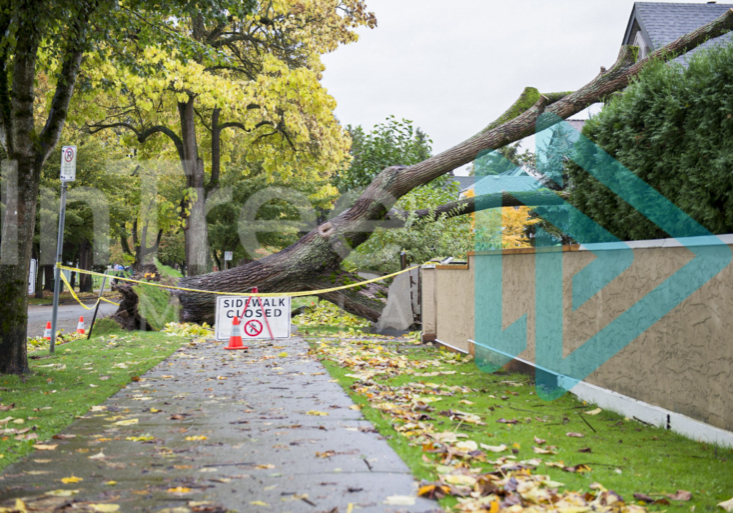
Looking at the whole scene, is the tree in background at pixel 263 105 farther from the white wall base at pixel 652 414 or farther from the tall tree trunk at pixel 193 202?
the white wall base at pixel 652 414

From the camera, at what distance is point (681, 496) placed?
3.29 meters

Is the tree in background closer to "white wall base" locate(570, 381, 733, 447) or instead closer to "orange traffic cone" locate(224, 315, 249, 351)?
"orange traffic cone" locate(224, 315, 249, 351)

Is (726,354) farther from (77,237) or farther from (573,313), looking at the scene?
(77,237)

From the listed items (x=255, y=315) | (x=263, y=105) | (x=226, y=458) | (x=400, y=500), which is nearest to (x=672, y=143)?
(x=400, y=500)

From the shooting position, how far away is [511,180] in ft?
A: 75.5

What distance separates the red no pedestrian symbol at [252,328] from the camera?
10.8 m

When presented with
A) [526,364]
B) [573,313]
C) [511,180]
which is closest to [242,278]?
[526,364]

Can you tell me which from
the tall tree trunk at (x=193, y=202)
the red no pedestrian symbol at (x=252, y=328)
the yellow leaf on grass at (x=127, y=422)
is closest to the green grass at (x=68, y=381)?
the yellow leaf on grass at (x=127, y=422)

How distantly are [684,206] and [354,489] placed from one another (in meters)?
→ 3.83

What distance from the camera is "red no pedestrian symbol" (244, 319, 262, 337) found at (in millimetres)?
10828

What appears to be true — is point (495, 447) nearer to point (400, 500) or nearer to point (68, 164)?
point (400, 500)

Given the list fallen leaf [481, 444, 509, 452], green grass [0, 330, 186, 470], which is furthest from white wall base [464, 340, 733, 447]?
green grass [0, 330, 186, 470]

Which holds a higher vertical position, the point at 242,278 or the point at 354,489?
the point at 242,278

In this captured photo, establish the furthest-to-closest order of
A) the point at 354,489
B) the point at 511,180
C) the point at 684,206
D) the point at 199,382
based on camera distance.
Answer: the point at 511,180 < the point at 199,382 < the point at 684,206 < the point at 354,489
